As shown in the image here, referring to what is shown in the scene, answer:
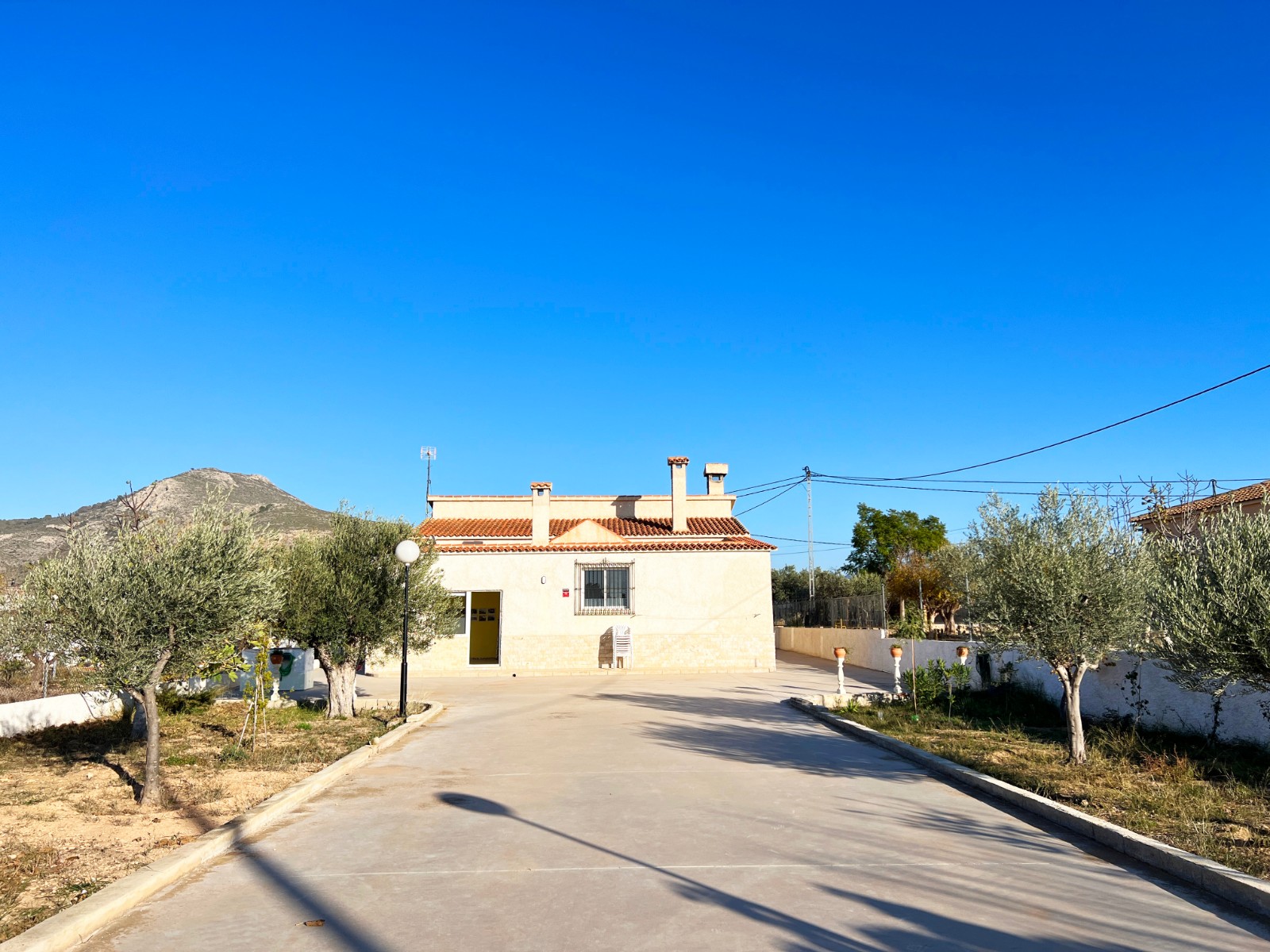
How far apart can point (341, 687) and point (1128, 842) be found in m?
12.9

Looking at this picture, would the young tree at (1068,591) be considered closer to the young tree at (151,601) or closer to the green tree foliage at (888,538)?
the young tree at (151,601)

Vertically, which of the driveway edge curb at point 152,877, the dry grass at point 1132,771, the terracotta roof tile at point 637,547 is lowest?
the dry grass at point 1132,771

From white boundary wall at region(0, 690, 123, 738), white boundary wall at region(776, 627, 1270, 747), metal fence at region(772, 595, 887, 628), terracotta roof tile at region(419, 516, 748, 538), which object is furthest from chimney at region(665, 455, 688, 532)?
white boundary wall at region(0, 690, 123, 738)

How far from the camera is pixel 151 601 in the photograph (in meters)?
8.09

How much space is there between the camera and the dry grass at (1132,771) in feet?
21.8

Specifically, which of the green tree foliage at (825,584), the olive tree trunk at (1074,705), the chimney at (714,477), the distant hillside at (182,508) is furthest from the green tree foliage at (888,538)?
the olive tree trunk at (1074,705)

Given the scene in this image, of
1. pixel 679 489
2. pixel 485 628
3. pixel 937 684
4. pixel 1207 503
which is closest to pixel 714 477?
pixel 679 489

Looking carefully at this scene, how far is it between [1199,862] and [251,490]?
8556 centimetres

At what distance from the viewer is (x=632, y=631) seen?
2783 centimetres

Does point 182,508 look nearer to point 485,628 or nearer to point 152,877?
point 485,628

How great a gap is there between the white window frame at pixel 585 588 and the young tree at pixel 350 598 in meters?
12.0

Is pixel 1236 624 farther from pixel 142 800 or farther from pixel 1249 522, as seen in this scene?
pixel 142 800

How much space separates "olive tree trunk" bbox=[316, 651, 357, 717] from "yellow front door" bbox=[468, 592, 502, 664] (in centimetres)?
1444

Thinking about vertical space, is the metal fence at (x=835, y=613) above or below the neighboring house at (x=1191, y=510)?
below
